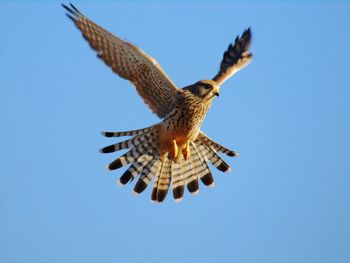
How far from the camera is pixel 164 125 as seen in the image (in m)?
11.1

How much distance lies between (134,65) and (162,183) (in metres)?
1.83

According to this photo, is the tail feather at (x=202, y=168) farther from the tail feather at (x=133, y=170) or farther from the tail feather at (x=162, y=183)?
the tail feather at (x=133, y=170)

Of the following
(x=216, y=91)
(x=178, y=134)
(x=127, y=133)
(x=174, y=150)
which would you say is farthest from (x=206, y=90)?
(x=127, y=133)

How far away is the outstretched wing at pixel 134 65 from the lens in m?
10.5

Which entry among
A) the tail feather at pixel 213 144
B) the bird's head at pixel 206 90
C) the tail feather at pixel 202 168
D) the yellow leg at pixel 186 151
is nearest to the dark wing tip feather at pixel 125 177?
the yellow leg at pixel 186 151

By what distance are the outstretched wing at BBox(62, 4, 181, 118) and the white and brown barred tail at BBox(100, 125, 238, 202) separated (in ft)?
1.46

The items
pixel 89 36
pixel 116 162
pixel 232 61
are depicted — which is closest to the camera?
pixel 89 36

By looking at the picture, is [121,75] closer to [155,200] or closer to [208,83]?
[208,83]

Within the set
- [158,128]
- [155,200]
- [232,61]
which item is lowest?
[155,200]

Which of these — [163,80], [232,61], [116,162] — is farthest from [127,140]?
[232,61]

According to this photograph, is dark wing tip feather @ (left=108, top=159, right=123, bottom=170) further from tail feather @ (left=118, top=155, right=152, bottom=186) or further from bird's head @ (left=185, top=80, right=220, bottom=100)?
bird's head @ (left=185, top=80, right=220, bottom=100)

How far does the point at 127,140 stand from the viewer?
11.3 meters

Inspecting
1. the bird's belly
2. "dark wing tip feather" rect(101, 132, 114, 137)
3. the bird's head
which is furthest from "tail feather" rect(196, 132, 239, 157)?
"dark wing tip feather" rect(101, 132, 114, 137)

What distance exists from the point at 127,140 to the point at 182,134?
2.70 feet
